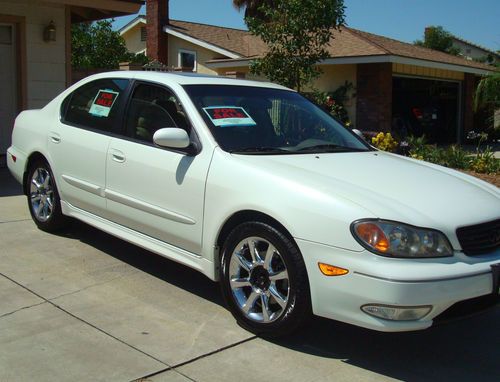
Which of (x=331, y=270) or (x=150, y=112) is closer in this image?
(x=331, y=270)

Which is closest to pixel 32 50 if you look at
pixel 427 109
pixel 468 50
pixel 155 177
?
pixel 155 177

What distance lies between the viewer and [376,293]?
11.0ft

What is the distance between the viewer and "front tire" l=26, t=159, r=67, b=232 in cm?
590

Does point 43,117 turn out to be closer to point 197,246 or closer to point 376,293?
point 197,246

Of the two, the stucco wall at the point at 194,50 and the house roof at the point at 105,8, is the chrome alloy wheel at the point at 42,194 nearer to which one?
the house roof at the point at 105,8

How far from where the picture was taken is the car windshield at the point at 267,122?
4.48m

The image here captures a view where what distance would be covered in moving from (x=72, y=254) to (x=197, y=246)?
1809 mm

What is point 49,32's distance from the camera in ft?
34.8

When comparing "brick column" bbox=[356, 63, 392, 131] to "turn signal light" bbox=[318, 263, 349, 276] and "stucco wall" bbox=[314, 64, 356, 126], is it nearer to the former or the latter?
"stucco wall" bbox=[314, 64, 356, 126]

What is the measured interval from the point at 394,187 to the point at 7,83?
8.59 metres

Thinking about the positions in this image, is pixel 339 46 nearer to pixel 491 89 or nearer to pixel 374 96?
pixel 374 96

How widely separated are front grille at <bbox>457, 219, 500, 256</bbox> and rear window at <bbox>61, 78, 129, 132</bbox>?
9.66ft

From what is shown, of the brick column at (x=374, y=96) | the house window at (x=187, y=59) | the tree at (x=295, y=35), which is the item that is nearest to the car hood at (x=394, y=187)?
the tree at (x=295, y=35)

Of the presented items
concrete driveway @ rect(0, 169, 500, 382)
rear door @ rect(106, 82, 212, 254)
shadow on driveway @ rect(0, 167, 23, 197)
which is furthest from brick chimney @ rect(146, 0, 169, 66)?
concrete driveway @ rect(0, 169, 500, 382)
